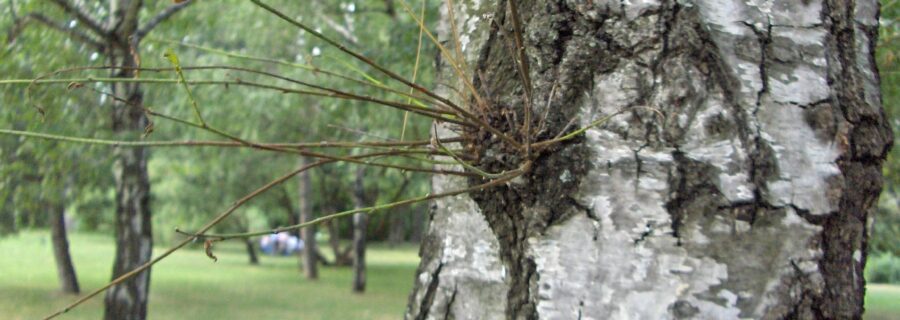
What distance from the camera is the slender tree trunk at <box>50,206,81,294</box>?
19094 millimetres

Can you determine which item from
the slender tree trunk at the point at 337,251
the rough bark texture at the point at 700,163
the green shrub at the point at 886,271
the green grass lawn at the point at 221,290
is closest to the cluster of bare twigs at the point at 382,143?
the rough bark texture at the point at 700,163

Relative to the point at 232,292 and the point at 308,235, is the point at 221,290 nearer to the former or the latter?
the point at 232,292

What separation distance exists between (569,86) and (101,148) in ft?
30.7

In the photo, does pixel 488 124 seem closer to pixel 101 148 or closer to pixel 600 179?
pixel 600 179

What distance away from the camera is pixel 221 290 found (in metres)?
22.8

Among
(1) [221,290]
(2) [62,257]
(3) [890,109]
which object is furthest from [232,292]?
(3) [890,109]

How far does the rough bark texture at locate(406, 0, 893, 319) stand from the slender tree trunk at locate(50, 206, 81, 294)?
1905 centimetres

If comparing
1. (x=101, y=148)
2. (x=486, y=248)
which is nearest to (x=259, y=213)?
(x=101, y=148)

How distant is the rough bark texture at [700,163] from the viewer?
150 cm

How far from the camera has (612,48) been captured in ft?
5.36

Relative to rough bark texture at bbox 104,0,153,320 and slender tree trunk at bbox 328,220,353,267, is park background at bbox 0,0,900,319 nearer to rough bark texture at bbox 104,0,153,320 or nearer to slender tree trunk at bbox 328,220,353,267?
slender tree trunk at bbox 328,220,353,267

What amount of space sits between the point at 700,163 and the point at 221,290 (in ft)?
73.5

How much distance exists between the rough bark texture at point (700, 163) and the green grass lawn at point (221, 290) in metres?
15.2

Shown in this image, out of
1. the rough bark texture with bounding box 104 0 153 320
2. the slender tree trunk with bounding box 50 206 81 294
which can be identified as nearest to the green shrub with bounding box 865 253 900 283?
the rough bark texture with bounding box 104 0 153 320
